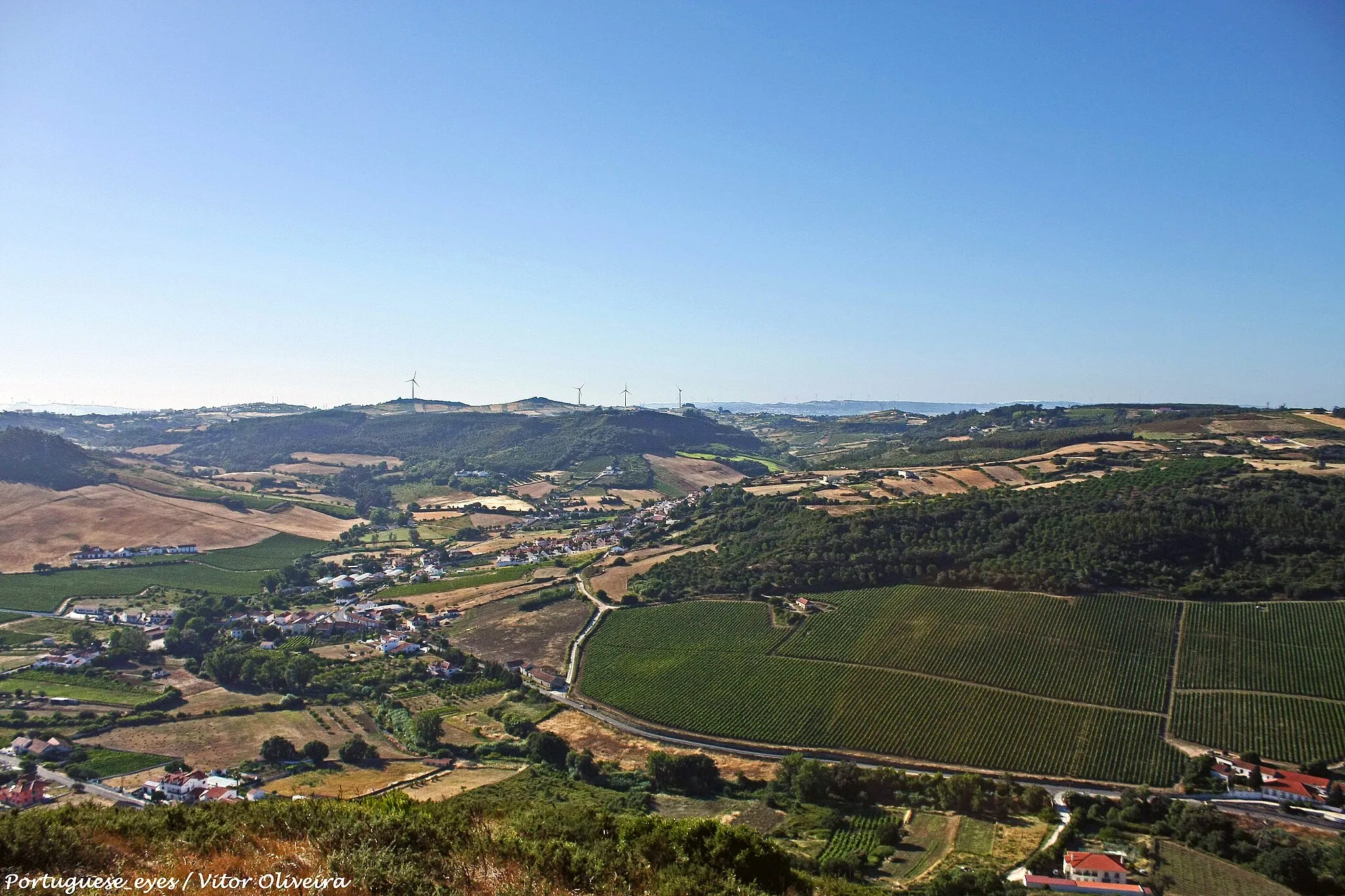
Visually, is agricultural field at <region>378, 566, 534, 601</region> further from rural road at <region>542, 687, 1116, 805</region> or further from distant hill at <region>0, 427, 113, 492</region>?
distant hill at <region>0, 427, 113, 492</region>

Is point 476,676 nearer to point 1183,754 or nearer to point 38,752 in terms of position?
point 38,752

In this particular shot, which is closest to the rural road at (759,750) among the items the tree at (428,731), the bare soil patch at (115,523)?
the tree at (428,731)

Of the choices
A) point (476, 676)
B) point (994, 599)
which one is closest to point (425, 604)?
point (476, 676)

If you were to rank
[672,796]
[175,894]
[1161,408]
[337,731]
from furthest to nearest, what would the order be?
[1161,408] → [337,731] → [672,796] → [175,894]

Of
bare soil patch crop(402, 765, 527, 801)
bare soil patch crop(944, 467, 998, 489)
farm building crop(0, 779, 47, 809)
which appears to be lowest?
bare soil patch crop(402, 765, 527, 801)

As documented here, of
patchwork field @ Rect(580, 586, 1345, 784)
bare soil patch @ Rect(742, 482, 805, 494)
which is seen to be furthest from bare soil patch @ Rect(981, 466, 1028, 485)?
patchwork field @ Rect(580, 586, 1345, 784)
